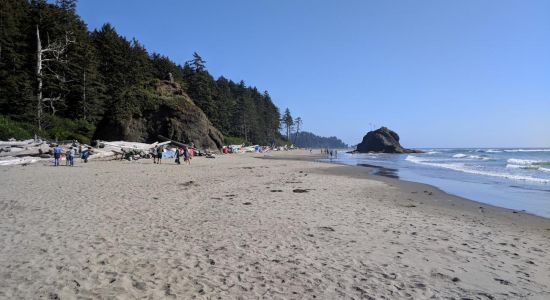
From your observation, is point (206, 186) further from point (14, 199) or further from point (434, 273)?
point (434, 273)

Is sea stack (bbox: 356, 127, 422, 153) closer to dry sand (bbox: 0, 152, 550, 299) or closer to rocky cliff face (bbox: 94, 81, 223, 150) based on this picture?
rocky cliff face (bbox: 94, 81, 223, 150)

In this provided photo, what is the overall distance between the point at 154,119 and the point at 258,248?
36708 millimetres

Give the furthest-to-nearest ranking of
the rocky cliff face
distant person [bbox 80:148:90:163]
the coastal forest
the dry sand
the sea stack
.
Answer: the sea stack < the rocky cliff face < the coastal forest < distant person [bbox 80:148:90:163] < the dry sand

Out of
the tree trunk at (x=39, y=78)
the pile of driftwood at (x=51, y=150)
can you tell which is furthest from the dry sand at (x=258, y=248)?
the tree trunk at (x=39, y=78)

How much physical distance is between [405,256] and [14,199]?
1167 centimetres

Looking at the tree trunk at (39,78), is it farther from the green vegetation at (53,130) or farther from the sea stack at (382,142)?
the sea stack at (382,142)

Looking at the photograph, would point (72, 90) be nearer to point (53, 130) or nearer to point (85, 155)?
point (53, 130)

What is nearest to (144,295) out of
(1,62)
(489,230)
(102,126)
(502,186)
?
(489,230)

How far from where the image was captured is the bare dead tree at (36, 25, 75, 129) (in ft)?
122

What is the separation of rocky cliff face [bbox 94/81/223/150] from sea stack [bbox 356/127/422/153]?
60.1 m

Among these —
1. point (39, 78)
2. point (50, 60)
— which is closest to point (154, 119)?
point (39, 78)

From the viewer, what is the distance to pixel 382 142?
308 ft

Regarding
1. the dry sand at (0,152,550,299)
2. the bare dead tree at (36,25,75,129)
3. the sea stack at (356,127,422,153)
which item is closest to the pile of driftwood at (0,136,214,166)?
the bare dead tree at (36,25,75,129)

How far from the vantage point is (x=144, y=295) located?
15.5 ft
